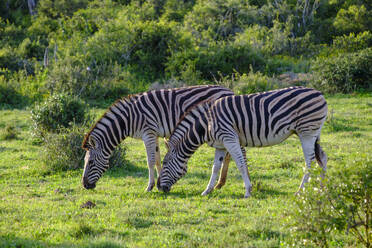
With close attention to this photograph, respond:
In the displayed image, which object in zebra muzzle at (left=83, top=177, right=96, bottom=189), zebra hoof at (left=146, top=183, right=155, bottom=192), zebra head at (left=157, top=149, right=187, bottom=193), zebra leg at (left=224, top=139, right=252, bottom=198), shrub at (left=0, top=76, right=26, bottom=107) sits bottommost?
shrub at (left=0, top=76, right=26, bottom=107)

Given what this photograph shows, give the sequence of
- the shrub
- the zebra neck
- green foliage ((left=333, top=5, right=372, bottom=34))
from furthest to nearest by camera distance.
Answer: green foliage ((left=333, top=5, right=372, bottom=34)) < the shrub < the zebra neck

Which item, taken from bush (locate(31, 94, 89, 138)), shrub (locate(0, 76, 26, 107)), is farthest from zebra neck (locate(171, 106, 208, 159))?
shrub (locate(0, 76, 26, 107))

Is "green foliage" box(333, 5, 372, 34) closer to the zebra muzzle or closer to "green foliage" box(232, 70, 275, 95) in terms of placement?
"green foliage" box(232, 70, 275, 95)

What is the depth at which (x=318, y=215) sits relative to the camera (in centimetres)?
484

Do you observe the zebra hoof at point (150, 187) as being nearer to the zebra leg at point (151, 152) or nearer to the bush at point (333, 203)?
the zebra leg at point (151, 152)

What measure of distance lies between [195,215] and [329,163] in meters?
4.83

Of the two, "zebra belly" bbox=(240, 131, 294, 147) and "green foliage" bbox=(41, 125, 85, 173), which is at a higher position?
"zebra belly" bbox=(240, 131, 294, 147)

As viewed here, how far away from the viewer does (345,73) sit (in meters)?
20.8

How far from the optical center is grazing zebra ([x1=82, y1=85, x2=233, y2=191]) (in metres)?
9.28

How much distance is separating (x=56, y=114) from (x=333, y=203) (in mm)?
10317

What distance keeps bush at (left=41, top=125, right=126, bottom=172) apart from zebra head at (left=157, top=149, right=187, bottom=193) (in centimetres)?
285

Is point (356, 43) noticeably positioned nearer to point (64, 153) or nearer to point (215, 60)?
point (215, 60)

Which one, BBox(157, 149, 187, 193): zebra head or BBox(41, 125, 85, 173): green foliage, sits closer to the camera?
BBox(157, 149, 187, 193): zebra head

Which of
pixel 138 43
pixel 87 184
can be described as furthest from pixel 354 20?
pixel 87 184
